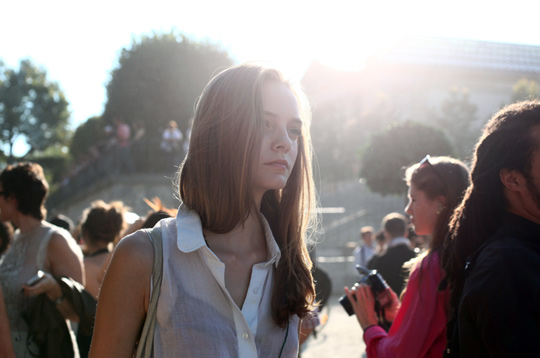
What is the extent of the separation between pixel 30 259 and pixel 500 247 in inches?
125

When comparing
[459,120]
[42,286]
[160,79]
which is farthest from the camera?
[459,120]

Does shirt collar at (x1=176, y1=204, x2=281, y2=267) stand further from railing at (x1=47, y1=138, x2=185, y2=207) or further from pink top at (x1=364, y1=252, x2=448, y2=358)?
railing at (x1=47, y1=138, x2=185, y2=207)

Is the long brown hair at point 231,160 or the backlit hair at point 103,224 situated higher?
the long brown hair at point 231,160

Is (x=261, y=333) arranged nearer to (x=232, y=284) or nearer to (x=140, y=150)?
(x=232, y=284)

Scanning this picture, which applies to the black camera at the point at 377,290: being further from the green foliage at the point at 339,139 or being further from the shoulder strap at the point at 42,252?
the green foliage at the point at 339,139

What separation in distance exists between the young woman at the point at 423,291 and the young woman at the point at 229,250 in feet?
3.03

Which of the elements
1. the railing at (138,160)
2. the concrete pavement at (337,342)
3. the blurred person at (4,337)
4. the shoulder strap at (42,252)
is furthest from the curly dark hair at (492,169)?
the railing at (138,160)

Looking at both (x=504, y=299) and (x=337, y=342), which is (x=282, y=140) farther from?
(x=337, y=342)

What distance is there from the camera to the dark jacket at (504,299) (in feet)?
6.16

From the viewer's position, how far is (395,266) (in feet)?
19.7

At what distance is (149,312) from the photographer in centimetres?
192

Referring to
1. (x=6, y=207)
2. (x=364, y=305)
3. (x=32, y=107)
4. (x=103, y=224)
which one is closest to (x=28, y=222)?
(x=6, y=207)

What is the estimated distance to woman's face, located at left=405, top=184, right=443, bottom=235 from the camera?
335cm

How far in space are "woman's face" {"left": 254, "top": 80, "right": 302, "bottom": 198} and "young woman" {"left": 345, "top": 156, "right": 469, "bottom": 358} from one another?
110cm
